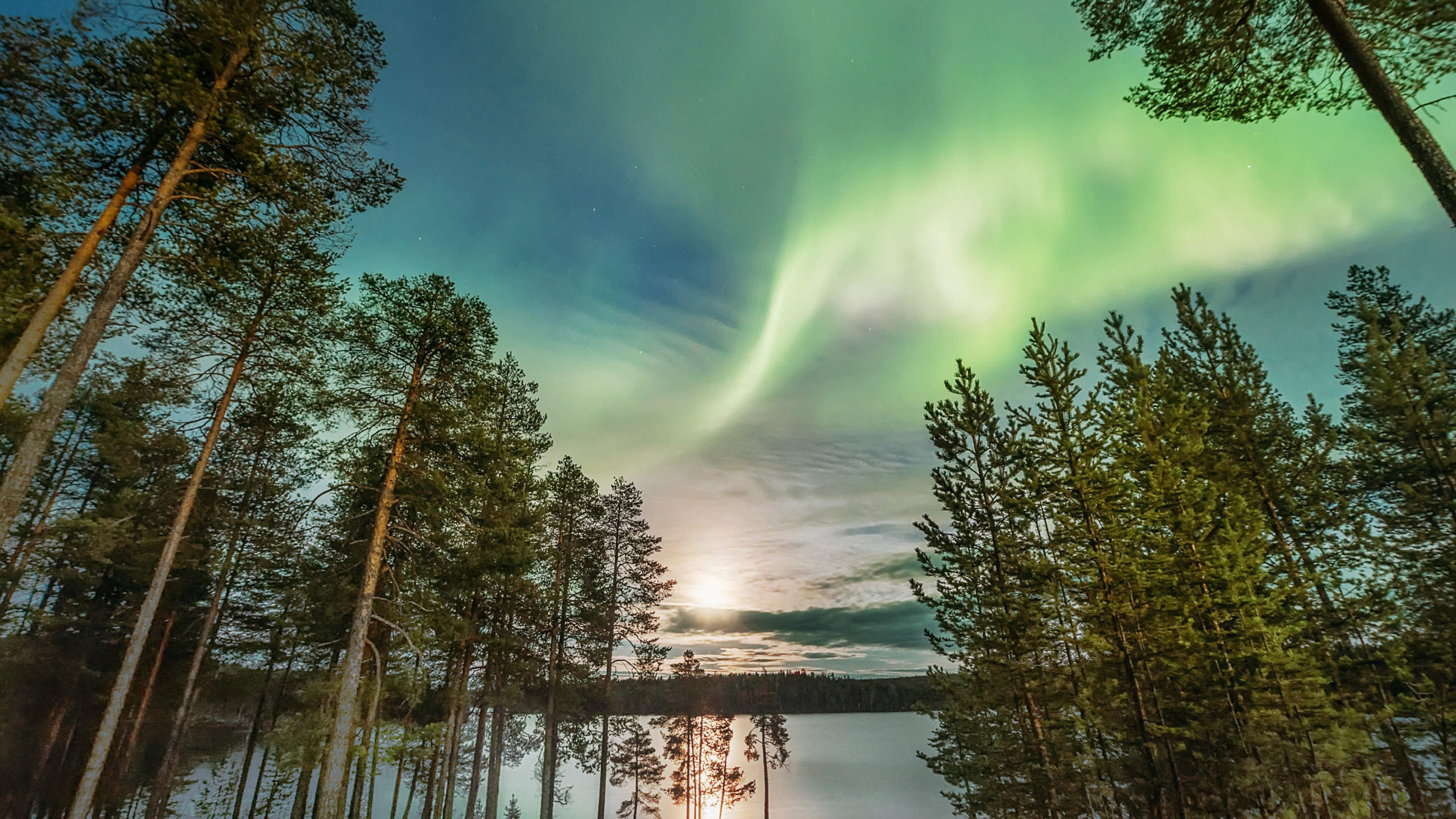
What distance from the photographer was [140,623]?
977cm

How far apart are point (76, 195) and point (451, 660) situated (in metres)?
16.1

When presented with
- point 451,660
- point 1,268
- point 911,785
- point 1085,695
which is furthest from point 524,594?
point 911,785

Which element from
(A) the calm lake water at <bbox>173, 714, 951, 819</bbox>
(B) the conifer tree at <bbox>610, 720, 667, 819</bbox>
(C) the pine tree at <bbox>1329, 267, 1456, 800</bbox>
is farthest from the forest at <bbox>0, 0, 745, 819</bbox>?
(C) the pine tree at <bbox>1329, 267, 1456, 800</bbox>

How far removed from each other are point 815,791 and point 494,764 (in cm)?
5938

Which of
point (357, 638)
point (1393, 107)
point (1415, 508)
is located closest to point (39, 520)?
point (357, 638)

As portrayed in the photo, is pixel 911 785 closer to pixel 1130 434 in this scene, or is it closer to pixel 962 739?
pixel 962 739

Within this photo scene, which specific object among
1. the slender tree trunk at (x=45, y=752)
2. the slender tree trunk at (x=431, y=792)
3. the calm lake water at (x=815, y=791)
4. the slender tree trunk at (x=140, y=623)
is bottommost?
the calm lake water at (x=815, y=791)

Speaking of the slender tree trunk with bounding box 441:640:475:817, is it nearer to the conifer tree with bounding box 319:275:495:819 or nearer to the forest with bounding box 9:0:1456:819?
the forest with bounding box 9:0:1456:819

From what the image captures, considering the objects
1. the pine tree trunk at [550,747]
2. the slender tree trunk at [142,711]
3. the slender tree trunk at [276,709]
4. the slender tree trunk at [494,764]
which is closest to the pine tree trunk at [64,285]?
the slender tree trunk at [276,709]

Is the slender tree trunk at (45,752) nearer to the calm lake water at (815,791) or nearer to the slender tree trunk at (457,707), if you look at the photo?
the calm lake water at (815,791)

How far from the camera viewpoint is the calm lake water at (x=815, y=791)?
4825 centimetres

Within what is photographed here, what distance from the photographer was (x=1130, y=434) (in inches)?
566

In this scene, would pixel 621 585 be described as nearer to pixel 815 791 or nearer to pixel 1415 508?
pixel 1415 508

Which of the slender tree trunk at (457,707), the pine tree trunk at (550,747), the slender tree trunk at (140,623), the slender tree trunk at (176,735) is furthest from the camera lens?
the pine tree trunk at (550,747)
